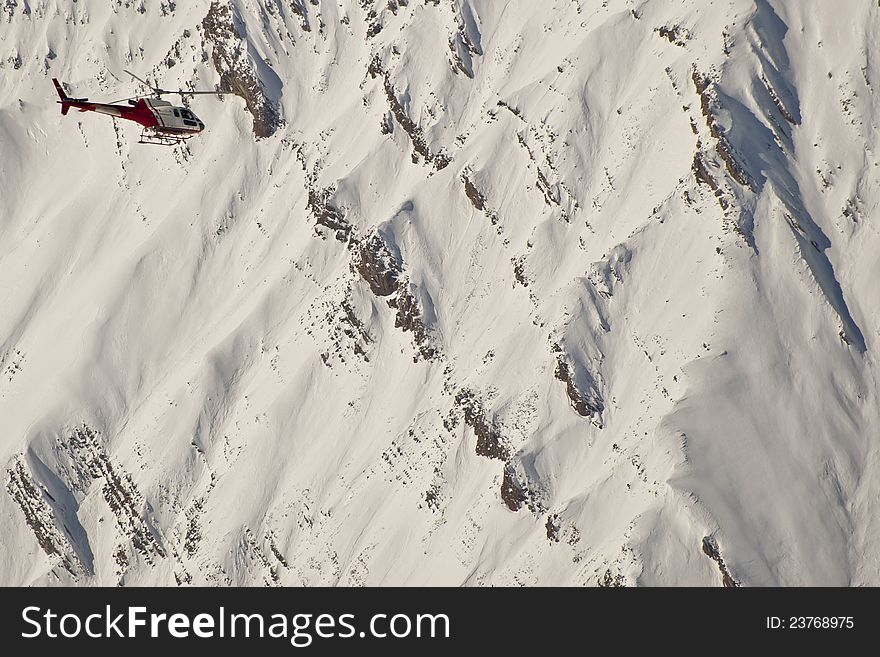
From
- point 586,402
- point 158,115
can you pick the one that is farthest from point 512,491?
point 158,115

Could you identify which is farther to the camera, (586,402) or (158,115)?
(586,402)

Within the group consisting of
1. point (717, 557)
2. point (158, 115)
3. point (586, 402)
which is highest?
point (158, 115)

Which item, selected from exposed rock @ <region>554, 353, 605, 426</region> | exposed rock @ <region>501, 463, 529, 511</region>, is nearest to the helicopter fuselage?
exposed rock @ <region>501, 463, 529, 511</region>

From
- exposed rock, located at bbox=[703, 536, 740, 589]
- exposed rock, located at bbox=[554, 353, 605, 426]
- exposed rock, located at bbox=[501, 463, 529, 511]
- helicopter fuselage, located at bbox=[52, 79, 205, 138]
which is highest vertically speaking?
helicopter fuselage, located at bbox=[52, 79, 205, 138]

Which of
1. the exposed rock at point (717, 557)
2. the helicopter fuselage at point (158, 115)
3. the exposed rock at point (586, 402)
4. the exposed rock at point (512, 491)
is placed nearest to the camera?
the helicopter fuselage at point (158, 115)

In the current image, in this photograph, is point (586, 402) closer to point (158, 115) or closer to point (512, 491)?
point (512, 491)

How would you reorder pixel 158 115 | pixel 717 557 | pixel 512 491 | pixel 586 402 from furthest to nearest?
pixel 586 402 < pixel 512 491 < pixel 717 557 < pixel 158 115

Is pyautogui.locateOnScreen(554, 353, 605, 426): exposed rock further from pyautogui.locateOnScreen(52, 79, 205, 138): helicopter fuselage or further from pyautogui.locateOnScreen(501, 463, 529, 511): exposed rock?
pyautogui.locateOnScreen(52, 79, 205, 138): helicopter fuselage

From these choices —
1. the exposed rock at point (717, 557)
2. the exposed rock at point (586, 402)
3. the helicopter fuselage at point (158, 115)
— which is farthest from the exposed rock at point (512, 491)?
the helicopter fuselage at point (158, 115)

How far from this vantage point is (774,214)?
198 m

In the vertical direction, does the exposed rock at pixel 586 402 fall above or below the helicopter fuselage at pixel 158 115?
below

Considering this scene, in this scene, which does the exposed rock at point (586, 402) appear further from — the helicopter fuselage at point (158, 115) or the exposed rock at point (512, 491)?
the helicopter fuselage at point (158, 115)

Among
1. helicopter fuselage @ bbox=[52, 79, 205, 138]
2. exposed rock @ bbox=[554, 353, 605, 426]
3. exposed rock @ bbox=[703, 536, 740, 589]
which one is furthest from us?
exposed rock @ bbox=[554, 353, 605, 426]

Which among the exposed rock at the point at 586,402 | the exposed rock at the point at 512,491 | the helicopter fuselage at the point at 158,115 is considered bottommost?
the exposed rock at the point at 512,491
